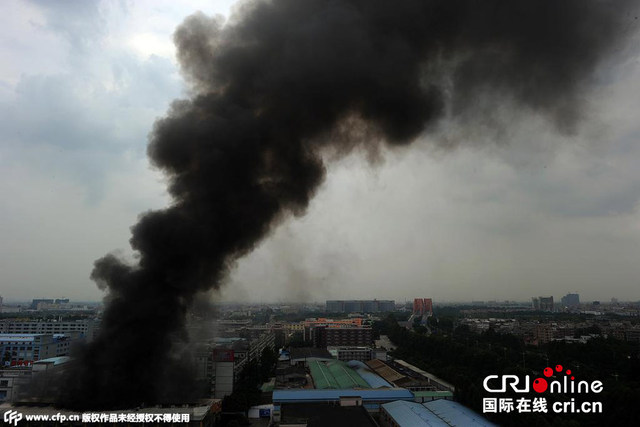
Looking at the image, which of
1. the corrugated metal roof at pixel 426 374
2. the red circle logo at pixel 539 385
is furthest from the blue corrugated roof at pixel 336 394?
the red circle logo at pixel 539 385

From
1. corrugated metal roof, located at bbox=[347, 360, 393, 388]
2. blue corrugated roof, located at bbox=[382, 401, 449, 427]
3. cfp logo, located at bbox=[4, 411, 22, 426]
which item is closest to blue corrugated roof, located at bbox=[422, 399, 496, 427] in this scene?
blue corrugated roof, located at bbox=[382, 401, 449, 427]

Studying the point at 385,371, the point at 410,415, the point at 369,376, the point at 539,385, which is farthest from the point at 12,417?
the point at 385,371

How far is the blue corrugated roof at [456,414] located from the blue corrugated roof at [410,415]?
38 centimetres

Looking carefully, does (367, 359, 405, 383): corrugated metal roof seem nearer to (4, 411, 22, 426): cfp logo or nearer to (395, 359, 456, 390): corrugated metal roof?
(395, 359, 456, 390): corrugated metal roof

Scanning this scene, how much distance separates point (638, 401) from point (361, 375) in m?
17.7

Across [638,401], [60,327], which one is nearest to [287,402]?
[638,401]

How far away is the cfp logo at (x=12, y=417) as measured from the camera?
14.9 metres

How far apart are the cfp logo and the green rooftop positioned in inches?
592

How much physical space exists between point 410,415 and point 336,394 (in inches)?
196

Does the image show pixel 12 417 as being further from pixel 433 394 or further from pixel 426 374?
pixel 426 374

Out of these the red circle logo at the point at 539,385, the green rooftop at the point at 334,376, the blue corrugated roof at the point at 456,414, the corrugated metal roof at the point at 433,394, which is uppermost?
the red circle logo at the point at 539,385

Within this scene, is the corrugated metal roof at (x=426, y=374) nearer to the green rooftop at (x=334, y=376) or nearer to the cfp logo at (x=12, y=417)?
the green rooftop at (x=334, y=376)

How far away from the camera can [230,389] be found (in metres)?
23.6

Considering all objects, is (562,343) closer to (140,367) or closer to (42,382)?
(140,367)
